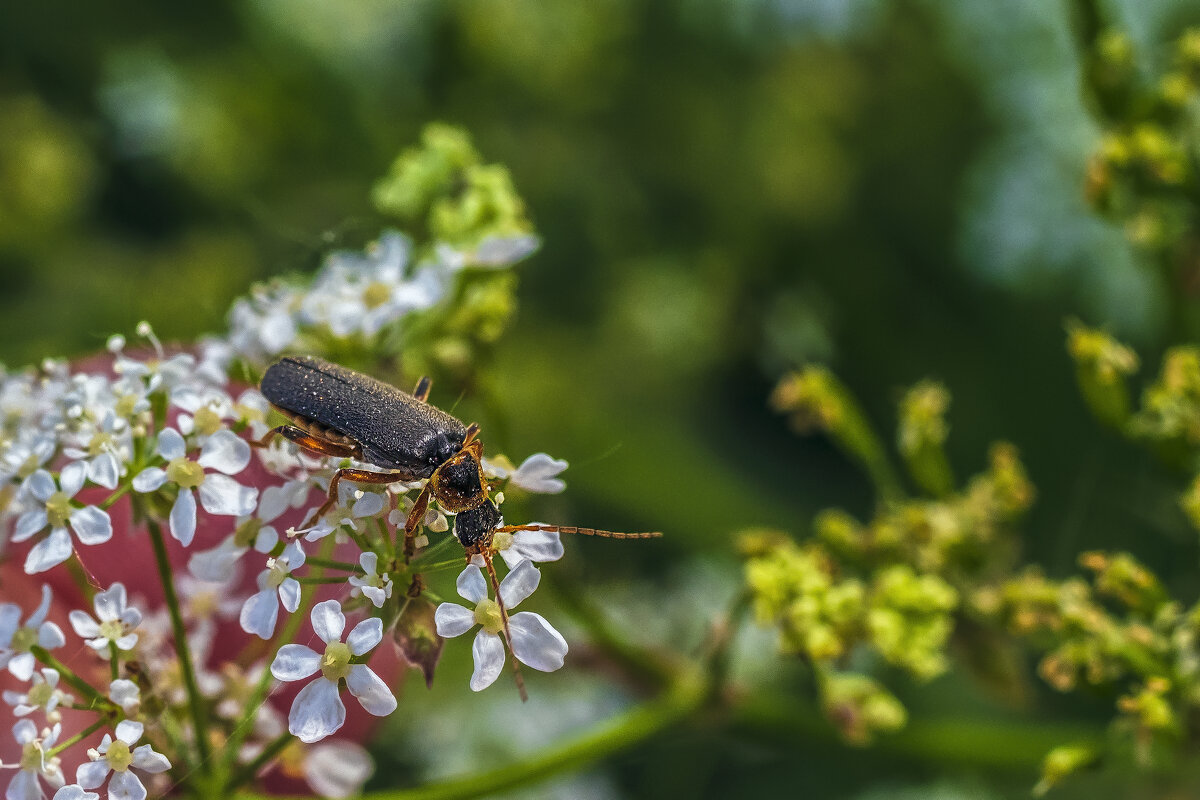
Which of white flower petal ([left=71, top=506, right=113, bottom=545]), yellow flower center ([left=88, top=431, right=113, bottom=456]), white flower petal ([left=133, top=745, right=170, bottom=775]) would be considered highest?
yellow flower center ([left=88, top=431, right=113, bottom=456])

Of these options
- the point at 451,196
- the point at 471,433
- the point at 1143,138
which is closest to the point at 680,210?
the point at 451,196

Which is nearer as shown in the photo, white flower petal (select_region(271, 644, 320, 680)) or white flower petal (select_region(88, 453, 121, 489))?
white flower petal (select_region(271, 644, 320, 680))

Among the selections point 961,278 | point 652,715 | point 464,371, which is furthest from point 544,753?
point 961,278

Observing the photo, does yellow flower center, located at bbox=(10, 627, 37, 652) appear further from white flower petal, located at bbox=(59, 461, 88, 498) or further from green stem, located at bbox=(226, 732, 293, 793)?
green stem, located at bbox=(226, 732, 293, 793)

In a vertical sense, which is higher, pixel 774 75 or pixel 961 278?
pixel 774 75

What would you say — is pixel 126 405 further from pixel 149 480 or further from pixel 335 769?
pixel 335 769

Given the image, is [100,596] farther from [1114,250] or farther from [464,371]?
[1114,250]

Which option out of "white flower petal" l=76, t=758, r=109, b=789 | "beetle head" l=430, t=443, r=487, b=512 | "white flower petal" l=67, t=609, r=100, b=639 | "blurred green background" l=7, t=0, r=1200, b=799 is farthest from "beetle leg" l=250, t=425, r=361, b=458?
"blurred green background" l=7, t=0, r=1200, b=799
